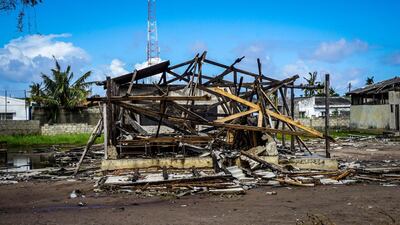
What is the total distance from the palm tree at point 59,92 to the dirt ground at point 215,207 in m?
26.2

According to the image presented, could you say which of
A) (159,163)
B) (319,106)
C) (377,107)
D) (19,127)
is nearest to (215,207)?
(159,163)

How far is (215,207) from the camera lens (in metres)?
8.79

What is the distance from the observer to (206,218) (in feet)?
25.8

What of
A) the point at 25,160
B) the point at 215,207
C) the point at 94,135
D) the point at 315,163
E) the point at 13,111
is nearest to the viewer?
the point at 215,207

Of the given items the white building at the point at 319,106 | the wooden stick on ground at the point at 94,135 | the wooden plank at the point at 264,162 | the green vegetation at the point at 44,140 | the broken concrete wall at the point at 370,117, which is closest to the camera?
the wooden plank at the point at 264,162

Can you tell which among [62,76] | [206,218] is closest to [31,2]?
[206,218]

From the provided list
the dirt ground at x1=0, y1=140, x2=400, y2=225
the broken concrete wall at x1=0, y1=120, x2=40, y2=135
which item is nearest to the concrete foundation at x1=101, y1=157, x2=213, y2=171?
the dirt ground at x1=0, y1=140, x2=400, y2=225

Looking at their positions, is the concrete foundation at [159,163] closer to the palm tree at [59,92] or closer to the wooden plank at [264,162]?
the wooden plank at [264,162]

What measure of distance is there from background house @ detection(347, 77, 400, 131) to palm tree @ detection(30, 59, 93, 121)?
24.9m

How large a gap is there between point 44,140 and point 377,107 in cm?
2741

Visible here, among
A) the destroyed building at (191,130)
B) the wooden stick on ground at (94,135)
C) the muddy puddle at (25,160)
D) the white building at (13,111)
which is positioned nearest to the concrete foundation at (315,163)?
the destroyed building at (191,130)

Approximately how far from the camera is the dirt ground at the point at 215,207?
307 inches

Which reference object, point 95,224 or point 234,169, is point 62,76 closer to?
point 234,169

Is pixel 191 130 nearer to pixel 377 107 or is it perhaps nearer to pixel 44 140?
pixel 44 140
